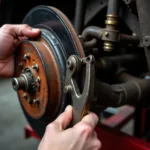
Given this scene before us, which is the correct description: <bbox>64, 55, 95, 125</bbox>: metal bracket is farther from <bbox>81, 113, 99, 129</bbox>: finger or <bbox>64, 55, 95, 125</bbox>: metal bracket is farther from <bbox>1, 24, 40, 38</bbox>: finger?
<bbox>1, 24, 40, 38</bbox>: finger

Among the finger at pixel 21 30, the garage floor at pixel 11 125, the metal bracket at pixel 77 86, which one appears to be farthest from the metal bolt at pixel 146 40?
the garage floor at pixel 11 125

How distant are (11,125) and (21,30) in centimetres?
112

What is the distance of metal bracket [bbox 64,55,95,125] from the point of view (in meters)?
0.51

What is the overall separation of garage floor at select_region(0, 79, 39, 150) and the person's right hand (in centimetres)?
100

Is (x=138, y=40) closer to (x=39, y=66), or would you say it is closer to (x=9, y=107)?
(x=39, y=66)

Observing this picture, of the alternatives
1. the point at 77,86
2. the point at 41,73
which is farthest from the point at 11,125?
the point at 77,86

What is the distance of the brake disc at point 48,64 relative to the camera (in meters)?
0.64

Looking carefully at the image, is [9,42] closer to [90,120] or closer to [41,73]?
[41,73]

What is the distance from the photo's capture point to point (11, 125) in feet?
5.70

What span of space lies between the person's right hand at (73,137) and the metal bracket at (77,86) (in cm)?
2

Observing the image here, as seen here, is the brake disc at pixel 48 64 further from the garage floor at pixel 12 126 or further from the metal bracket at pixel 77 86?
the garage floor at pixel 12 126

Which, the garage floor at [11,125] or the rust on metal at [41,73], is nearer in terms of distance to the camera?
the rust on metal at [41,73]

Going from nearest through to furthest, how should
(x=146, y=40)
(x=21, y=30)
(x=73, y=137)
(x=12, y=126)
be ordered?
(x=73, y=137), (x=146, y=40), (x=21, y=30), (x=12, y=126)

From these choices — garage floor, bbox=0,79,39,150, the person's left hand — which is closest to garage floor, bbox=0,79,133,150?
garage floor, bbox=0,79,39,150
